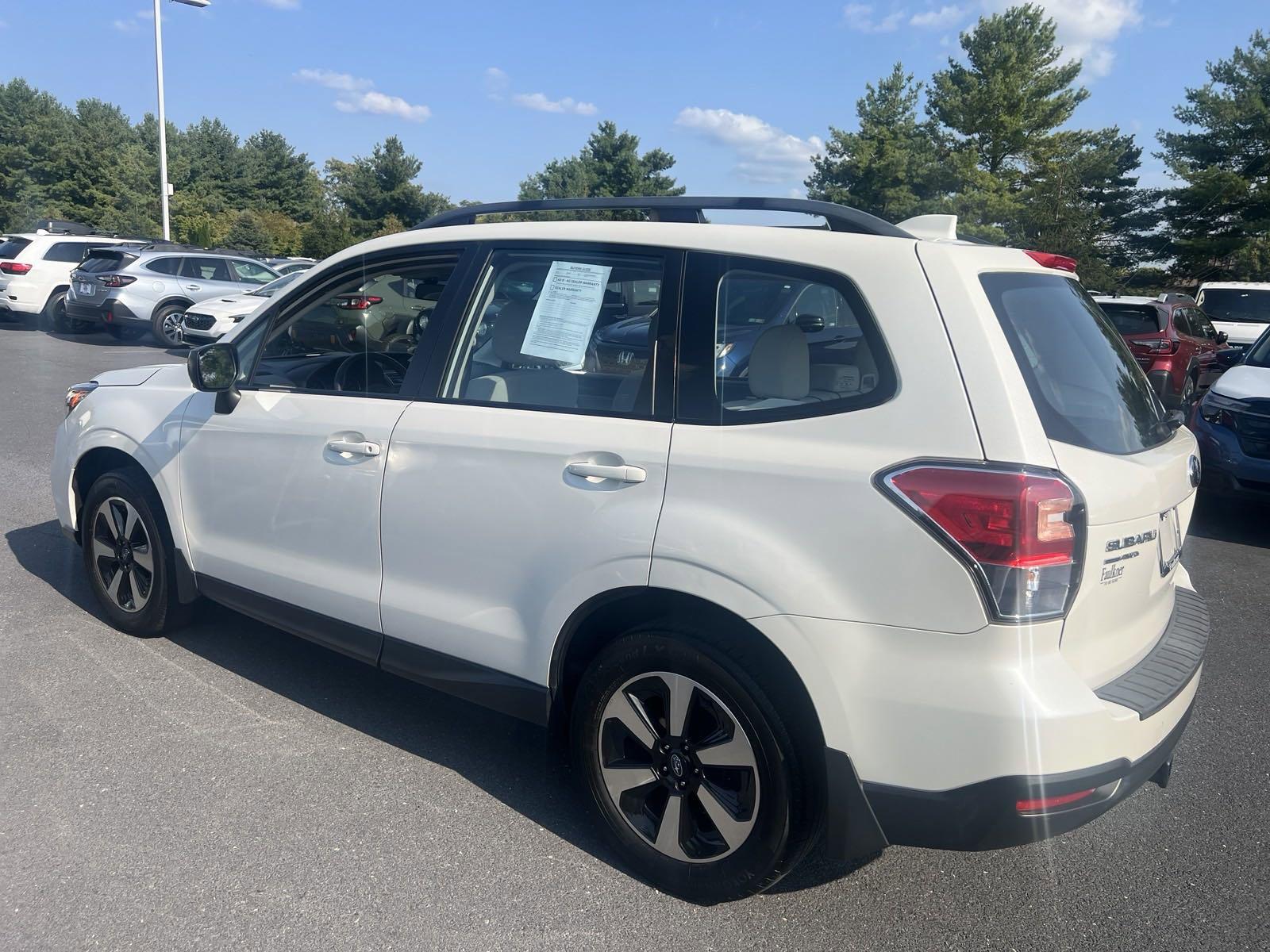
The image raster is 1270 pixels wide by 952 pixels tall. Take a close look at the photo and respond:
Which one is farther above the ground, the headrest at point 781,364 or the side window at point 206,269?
the headrest at point 781,364

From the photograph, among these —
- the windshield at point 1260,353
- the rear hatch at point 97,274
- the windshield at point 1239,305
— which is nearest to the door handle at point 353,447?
the windshield at point 1260,353

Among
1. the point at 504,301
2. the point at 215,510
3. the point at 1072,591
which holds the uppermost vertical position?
the point at 504,301

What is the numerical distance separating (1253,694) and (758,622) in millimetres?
3080

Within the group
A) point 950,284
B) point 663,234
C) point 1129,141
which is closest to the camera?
point 950,284

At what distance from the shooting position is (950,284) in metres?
2.50

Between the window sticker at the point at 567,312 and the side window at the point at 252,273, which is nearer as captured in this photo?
the window sticker at the point at 567,312

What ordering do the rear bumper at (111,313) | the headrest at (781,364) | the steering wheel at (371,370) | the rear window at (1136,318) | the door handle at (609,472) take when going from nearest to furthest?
the headrest at (781,364)
the door handle at (609,472)
the steering wheel at (371,370)
the rear window at (1136,318)
the rear bumper at (111,313)

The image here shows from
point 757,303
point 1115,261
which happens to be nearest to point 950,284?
point 757,303

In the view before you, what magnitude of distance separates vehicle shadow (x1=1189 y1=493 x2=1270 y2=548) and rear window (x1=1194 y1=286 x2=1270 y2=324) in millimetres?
10473

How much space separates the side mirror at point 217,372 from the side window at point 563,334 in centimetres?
110

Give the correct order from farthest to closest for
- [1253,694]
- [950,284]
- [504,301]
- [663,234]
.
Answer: [1253,694], [504,301], [663,234], [950,284]

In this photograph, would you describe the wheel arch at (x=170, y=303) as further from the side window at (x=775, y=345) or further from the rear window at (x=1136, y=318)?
the side window at (x=775, y=345)

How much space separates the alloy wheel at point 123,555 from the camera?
4422 millimetres

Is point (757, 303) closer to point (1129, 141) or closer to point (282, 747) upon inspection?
point (282, 747)
